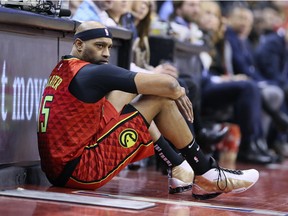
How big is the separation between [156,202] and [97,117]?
0.72 metres

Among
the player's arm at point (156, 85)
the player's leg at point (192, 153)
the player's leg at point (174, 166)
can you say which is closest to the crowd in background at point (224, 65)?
the player's leg at point (174, 166)

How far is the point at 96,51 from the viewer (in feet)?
18.8

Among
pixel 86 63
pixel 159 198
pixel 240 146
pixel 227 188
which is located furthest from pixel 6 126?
pixel 240 146

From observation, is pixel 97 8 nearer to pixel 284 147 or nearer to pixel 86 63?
pixel 86 63

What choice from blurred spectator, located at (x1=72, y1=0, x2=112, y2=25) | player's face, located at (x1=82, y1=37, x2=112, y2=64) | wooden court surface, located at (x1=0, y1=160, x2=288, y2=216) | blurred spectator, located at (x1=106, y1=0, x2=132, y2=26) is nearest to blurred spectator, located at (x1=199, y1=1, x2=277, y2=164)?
wooden court surface, located at (x1=0, y1=160, x2=288, y2=216)

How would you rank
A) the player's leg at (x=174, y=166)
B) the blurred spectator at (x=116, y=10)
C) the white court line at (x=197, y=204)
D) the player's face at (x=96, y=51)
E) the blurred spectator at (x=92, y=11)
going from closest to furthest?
the white court line at (x=197, y=204) < the player's face at (x=96, y=51) < the player's leg at (x=174, y=166) < the blurred spectator at (x=92, y=11) < the blurred spectator at (x=116, y=10)

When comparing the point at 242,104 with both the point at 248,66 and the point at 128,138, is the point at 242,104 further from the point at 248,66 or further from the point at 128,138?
the point at 128,138

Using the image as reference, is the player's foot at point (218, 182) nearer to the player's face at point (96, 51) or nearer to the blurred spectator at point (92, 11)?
the player's face at point (96, 51)

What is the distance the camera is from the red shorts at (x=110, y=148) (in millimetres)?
5617

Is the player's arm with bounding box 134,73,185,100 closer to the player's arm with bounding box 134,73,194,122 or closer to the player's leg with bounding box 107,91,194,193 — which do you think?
the player's arm with bounding box 134,73,194,122

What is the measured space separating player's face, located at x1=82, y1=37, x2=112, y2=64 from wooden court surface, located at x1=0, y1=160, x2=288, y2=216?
0.94m

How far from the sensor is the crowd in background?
8.19 m

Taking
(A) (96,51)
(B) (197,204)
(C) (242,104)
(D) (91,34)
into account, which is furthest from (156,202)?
(C) (242,104)

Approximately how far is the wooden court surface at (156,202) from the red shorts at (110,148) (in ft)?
0.38
